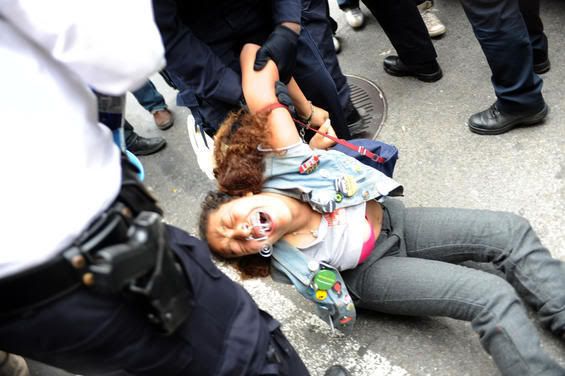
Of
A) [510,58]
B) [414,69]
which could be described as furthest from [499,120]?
[414,69]

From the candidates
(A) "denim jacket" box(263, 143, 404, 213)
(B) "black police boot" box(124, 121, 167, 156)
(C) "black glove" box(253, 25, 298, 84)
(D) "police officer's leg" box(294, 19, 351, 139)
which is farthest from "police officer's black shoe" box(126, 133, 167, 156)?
(A) "denim jacket" box(263, 143, 404, 213)

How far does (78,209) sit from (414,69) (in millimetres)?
2655

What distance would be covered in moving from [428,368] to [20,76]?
5.62ft

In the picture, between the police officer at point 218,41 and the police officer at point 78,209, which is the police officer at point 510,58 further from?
the police officer at point 78,209

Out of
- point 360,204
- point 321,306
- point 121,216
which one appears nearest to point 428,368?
point 321,306

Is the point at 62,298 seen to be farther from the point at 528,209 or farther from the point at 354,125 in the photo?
the point at 354,125

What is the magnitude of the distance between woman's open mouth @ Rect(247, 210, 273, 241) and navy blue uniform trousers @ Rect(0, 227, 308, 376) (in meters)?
0.31

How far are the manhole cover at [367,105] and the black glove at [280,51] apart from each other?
3.35ft

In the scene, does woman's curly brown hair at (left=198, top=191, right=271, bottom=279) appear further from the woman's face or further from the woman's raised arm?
the woman's raised arm

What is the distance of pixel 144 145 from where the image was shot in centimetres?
368

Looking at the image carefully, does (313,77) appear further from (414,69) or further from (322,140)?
(414,69)

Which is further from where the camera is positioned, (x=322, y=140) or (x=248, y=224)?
(x=322, y=140)

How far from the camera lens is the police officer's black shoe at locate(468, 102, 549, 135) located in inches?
105

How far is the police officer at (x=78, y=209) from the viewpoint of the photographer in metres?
1.00
